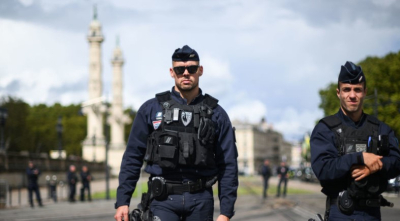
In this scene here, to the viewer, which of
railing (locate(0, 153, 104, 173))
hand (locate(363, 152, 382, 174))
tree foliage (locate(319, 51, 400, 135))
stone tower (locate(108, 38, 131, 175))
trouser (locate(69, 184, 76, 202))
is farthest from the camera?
stone tower (locate(108, 38, 131, 175))

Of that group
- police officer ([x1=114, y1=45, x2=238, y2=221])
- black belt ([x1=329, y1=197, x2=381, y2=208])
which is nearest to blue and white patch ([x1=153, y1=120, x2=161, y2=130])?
police officer ([x1=114, y1=45, x2=238, y2=221])

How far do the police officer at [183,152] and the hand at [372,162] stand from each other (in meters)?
1.06

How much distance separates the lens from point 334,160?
18.2 feet

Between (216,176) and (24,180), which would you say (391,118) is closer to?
(24,180)

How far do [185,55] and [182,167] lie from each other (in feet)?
2.95

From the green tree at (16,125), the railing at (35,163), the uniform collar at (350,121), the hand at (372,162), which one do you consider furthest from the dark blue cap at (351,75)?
the green tree at (16,125)

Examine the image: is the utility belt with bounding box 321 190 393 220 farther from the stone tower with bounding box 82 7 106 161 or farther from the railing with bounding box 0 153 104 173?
the stone tower with bounding box 82 7 106 161

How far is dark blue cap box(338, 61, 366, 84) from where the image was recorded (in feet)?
18.8

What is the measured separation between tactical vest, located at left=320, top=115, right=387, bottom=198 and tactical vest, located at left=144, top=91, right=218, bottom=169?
0.91m

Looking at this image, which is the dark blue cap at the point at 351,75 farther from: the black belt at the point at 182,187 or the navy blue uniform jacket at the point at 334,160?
the black belt at the point at 182,187

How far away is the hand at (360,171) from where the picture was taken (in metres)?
5.44

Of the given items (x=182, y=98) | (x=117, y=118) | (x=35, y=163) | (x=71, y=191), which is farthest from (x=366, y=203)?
(x=117, y=118)

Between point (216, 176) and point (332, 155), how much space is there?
3.19 feet

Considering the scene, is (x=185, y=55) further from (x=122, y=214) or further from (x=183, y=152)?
(x=122, y=214)
